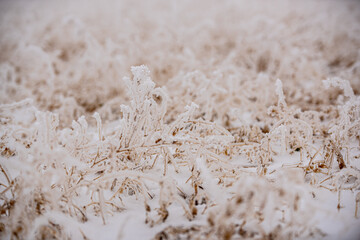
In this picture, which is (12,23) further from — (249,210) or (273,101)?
(249,210)

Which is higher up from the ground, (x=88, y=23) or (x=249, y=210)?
(x=88, y=23)

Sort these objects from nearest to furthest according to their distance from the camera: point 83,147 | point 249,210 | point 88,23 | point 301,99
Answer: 1. point 249,210
2. point 83,147
3. point 301,99
4. point 88,23

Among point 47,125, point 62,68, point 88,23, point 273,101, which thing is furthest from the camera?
point 88,23

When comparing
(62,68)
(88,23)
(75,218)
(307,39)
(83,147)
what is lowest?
(75,218)

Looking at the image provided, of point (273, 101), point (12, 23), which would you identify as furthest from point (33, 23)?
point (273, 101)

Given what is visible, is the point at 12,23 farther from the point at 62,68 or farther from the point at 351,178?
the point at 351,178

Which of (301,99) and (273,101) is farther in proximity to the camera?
(301,99)
